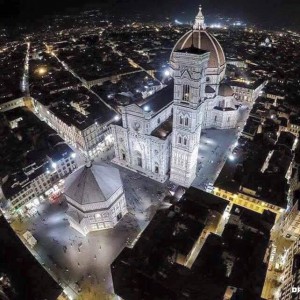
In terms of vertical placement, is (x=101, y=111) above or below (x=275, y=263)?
above

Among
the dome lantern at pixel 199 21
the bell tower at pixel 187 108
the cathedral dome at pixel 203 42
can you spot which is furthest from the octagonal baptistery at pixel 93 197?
the dome lantern at pixel 199 21

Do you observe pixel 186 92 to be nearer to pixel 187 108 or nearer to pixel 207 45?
pixel 187 108

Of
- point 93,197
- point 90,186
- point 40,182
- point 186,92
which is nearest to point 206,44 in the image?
point 186,92

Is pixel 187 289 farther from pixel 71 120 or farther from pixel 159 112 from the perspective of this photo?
pixel 71 120

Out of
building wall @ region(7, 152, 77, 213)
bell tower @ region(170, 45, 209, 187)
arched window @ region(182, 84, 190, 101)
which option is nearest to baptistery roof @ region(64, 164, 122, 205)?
building wall @ region(7, 152, 77, 213)

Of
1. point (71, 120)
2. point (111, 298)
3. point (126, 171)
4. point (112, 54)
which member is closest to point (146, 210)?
point (126, 171)
